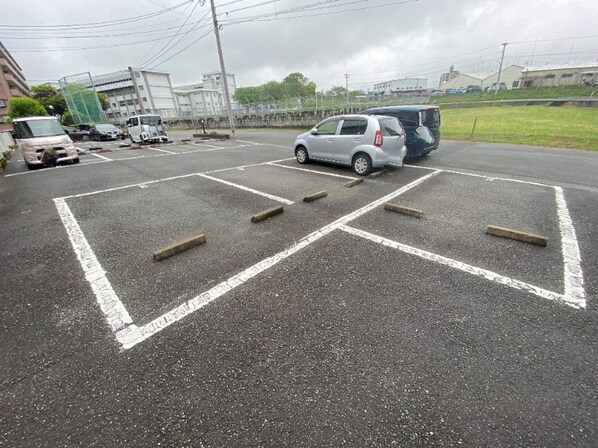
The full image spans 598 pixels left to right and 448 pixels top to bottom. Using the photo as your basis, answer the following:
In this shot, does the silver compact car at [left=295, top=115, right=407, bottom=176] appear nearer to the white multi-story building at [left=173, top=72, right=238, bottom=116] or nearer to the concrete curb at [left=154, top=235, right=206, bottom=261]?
the concrete curb at [left=154, top=235, right=206, bottom=261]

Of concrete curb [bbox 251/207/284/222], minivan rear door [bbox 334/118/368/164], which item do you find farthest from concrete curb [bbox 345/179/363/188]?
concrete curb [bbox 251/207/284/222]

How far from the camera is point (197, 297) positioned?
2723 millimetres

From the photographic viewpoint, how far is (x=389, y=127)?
7.03m

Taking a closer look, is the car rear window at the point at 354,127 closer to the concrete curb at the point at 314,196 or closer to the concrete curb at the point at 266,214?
the concrete curb at the point at 314,196

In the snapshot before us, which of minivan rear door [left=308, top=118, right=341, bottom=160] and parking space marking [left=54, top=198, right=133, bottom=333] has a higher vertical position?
minivan rear door [left=308, top=118, right=341, bottom=160]

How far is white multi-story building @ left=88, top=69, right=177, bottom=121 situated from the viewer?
6888 cm

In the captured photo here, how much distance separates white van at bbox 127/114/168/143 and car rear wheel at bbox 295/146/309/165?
13.0 meters

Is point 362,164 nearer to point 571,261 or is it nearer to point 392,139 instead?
point 392,139

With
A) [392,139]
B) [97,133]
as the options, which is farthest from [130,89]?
[392,139]

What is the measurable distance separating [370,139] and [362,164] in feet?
2.25

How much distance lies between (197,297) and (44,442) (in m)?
1.37

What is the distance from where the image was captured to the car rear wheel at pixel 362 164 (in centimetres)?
698

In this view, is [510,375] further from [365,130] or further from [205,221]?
[365,130]

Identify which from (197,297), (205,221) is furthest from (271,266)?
(205,221)
